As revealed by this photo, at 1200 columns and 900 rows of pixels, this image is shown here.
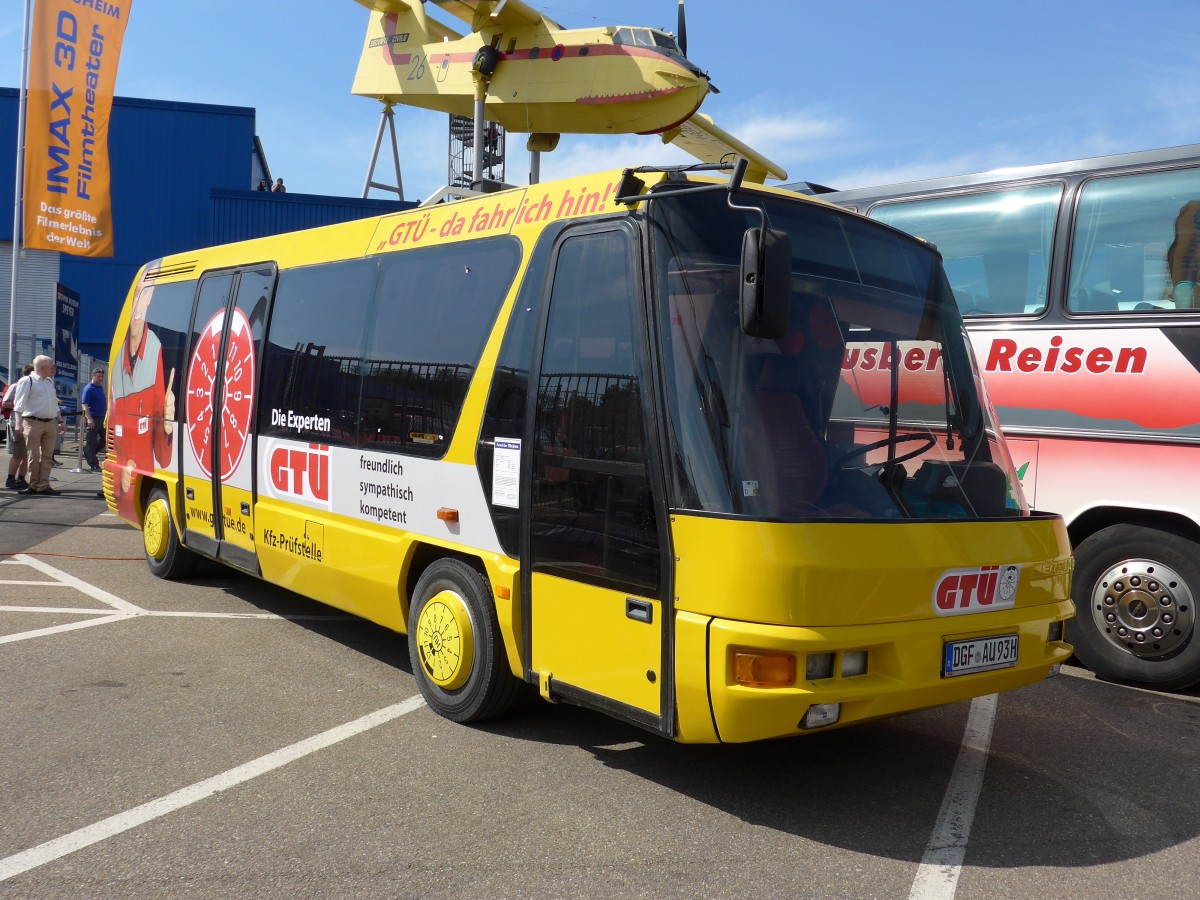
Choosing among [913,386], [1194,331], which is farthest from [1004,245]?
[913,386]

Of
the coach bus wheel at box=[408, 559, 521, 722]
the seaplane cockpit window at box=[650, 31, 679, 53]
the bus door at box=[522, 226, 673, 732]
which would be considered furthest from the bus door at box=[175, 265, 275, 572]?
the seaplane cockpit window at box=[650, 31, 679, 53]

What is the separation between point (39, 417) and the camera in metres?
14.6

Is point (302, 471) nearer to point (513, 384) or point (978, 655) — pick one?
point (513, 384)

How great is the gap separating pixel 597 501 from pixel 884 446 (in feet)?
3.91

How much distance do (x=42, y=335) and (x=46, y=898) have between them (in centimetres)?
3538

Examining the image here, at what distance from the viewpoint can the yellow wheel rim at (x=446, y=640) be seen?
4.95m

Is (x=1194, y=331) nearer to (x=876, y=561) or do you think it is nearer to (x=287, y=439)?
(x=876, y=561)

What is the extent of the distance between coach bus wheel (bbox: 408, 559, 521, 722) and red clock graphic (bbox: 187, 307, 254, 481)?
8.23 feet

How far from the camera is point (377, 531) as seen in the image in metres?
5.74

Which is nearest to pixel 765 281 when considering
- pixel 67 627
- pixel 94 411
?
pixel 67 627

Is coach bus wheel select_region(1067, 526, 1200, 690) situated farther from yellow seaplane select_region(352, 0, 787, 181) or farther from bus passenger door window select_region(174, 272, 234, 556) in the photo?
yellow seaplane select_region(352, 0, 787, 181)

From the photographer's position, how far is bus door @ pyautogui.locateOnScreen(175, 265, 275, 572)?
7.11m

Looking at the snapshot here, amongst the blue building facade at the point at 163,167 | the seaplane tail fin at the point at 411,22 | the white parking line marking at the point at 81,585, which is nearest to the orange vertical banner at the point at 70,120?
the seaplane tail fin at the point at 411,22

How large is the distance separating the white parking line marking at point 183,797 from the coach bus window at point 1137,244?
4814 millimetres
